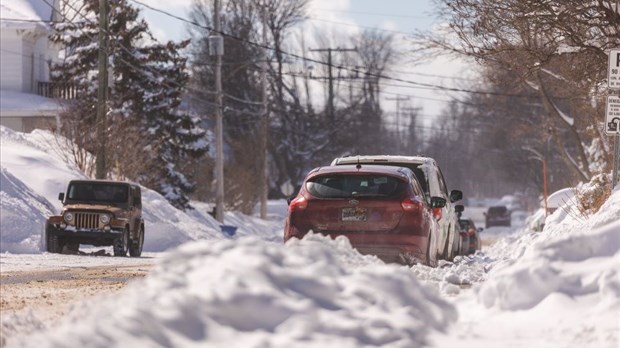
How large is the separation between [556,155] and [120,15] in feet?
162

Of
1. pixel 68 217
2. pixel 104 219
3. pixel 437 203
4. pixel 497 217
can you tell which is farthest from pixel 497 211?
pixel 437 203

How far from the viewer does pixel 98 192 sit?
2680 centimetres

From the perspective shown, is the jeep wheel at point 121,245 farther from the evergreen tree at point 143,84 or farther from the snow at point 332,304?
the evergreen tree at point 143,84

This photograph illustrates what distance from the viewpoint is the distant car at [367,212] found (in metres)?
16.4

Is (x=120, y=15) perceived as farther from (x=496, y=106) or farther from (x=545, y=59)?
(x=496, y=106)

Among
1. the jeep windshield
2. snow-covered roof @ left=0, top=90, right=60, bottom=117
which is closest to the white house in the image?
snow-covered roof @ left=0, top=90, right=60, bottom=117

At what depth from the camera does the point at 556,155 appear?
9044 cm

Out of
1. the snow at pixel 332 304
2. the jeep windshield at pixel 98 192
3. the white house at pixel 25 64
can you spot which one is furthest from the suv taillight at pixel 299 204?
the white house at pixel 25 64

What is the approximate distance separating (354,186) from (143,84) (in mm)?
33027

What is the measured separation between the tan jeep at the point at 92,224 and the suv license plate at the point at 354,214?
990 cm

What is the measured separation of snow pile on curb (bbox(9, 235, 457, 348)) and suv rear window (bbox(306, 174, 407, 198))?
7.22 meters

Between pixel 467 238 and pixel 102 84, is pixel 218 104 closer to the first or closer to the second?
pixel 102 84

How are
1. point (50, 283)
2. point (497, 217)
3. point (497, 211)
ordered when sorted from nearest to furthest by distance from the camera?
1. point (50, 283)
2. point (497, 217)
3. point (497, 211)

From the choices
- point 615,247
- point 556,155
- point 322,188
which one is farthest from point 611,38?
point 556,155
